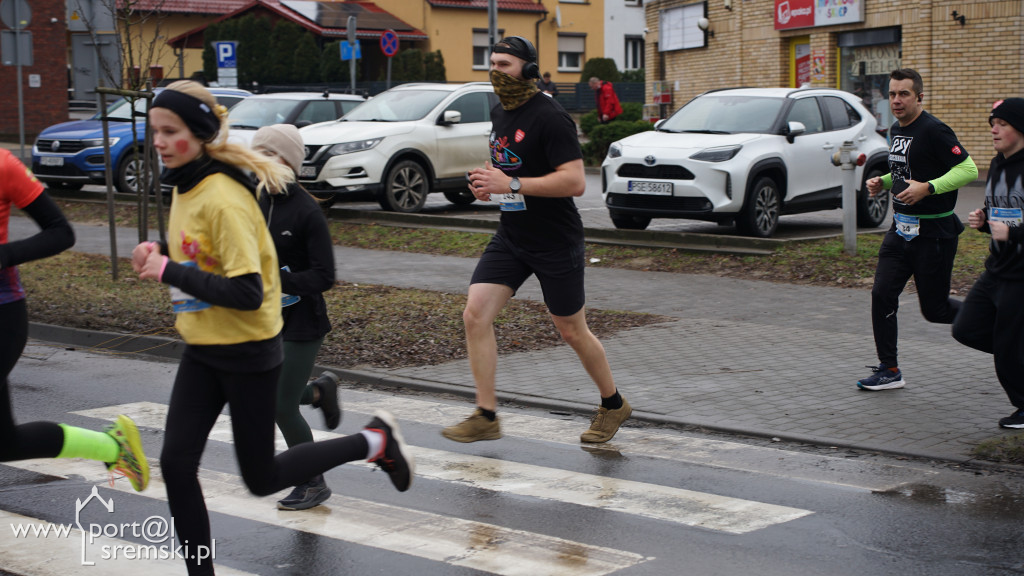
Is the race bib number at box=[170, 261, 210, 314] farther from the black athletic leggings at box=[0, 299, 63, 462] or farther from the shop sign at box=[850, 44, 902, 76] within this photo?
the shop sign at box=[850, 44, 902, 76]

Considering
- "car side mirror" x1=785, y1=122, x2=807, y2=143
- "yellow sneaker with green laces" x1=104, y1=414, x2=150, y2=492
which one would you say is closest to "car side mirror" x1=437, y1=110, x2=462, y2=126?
"car side mirror" x1=785, y1=122, x2=807, y2=143

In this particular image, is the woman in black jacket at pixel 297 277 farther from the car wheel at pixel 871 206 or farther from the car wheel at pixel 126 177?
the car wheel at pixel 126 177

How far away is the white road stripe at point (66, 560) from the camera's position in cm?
445

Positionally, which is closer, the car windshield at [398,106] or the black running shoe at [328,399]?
the black running shoe at [328,399]

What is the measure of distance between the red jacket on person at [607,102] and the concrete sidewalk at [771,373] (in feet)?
51.3

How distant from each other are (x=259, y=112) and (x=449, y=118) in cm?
405

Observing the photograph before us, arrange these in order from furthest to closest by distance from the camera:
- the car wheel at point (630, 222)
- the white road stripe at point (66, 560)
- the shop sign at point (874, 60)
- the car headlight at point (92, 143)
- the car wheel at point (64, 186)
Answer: the shop sign at point (874, 60) < the car wheel at point (64, 186) < the car headlight at point (92, 143) < the car wheel at point (630, 222) < the white road stripe at point (66, 560)

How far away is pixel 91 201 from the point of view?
1961 centimetres

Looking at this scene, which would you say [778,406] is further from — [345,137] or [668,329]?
[345,137]

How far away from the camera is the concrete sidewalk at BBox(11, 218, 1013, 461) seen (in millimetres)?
6734

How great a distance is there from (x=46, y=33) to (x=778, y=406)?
36.3 meters

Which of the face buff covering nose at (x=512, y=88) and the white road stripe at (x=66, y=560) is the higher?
the face buff covering nose at (x=512, y=88)

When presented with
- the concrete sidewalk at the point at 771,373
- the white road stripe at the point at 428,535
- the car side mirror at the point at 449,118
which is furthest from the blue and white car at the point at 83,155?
the white road stripe at the point at 428,535

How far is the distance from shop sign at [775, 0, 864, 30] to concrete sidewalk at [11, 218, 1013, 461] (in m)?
15.5
